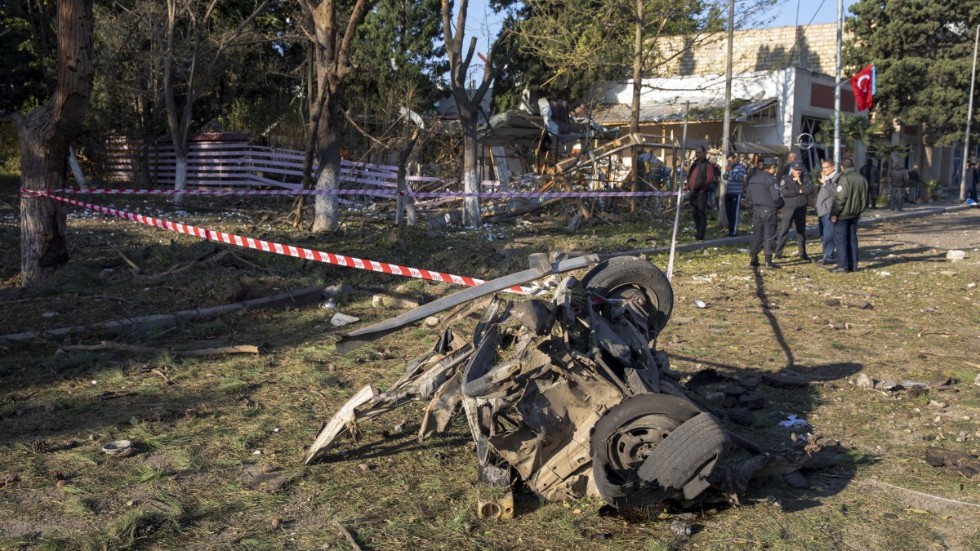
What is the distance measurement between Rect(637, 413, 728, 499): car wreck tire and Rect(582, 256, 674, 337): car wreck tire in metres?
1.82

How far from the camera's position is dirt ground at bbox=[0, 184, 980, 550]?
4164 mm

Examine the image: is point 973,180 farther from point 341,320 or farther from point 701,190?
point 341,320

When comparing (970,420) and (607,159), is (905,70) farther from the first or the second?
(970,420)

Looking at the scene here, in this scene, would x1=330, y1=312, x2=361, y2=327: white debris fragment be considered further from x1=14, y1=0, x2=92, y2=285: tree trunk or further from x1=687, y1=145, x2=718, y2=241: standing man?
x1=687, y1=145, x2=718, y2=241: standing man

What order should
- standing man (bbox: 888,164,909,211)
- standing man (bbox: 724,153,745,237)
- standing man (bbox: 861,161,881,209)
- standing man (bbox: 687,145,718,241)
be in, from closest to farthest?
standing man (bbox: 687,145,718,241) < standing man (bbox: 724,153,745,237) < standing man (bbox: 861,161,881,209) < standing man (bbox: 888,164,909,211)

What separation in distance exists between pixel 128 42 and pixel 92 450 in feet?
66.0

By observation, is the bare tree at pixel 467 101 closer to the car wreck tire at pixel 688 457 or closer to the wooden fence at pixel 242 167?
the wooden fence at pixel 242 167

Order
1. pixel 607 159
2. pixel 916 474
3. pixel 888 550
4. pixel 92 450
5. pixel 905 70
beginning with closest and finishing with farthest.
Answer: pixel 888 550, pixel 916 474, pixel 92 450, pixel 607 159, pixel 905 70

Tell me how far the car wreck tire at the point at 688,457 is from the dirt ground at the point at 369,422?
12.8 inches

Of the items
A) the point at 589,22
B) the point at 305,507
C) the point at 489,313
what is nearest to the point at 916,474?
the point at 489,313

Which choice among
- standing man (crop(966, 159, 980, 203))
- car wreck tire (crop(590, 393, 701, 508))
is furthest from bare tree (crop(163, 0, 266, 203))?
standing man (crop(966, 159, 980, 203))

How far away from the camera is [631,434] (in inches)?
164

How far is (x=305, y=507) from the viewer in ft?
14.5

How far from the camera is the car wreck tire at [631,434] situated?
405 cm
